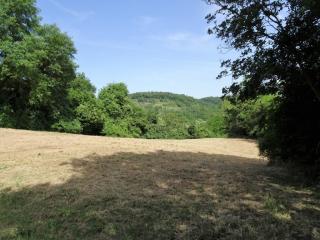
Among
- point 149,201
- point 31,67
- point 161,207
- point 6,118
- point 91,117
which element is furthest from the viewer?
point 91,117

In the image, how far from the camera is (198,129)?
1684 inches

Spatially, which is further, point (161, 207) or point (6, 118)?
point (6, 118)

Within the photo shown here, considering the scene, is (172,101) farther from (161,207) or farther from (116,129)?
(161,207)

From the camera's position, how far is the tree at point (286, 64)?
26.9ft

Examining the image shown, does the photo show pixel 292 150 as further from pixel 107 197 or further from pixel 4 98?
pixel 4 98

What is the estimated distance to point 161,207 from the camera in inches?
238

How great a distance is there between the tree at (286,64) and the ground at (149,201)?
978 mm

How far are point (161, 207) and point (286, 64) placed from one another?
415cm

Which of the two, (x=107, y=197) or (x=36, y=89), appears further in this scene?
(x=36, y=89)

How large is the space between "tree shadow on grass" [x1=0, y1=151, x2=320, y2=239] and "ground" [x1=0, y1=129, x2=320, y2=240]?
0.5 inches

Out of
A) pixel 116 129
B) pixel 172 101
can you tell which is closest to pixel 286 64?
pixel 116 129

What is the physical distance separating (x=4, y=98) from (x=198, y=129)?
1901cm

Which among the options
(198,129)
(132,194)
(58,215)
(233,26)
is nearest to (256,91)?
(233,26)

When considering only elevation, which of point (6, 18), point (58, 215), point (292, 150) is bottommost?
point (58, 215)
